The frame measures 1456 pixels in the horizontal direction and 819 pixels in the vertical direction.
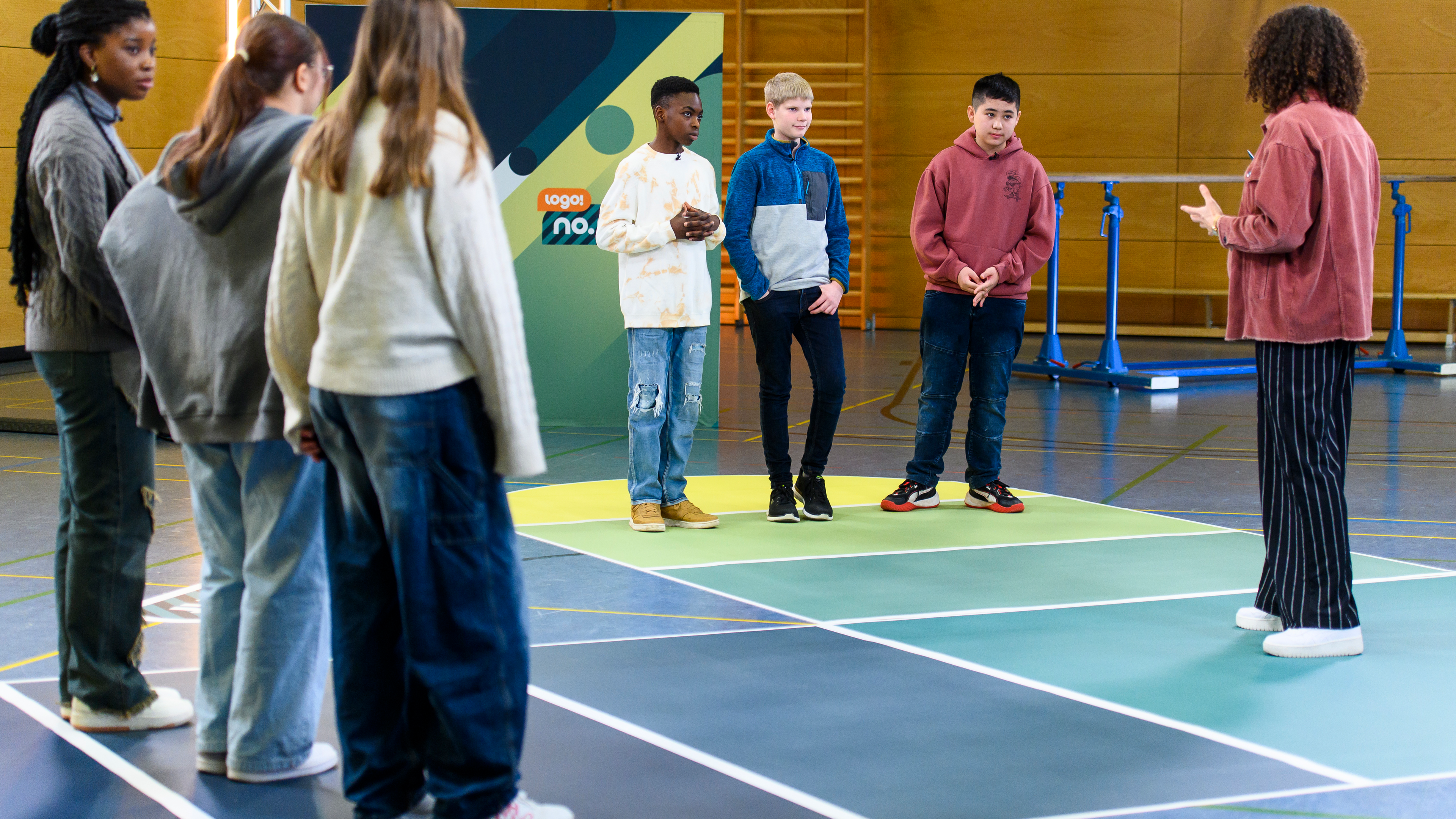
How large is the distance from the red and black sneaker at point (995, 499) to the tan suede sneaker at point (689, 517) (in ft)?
3.33

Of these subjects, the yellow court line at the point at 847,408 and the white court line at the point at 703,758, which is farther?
the yellow court line at the point at 847,408

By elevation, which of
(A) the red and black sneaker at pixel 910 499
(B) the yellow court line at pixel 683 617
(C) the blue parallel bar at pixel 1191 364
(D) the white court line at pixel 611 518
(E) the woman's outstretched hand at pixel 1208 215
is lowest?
(B) the yellow court line at pixel 683 617

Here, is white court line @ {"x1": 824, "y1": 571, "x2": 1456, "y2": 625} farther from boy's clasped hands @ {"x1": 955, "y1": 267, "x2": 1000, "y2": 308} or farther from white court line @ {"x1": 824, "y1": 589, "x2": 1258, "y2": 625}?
boy's clasped hands @ {"x1": 955, "y1": 267, "x2": 1000, "y2": 308}

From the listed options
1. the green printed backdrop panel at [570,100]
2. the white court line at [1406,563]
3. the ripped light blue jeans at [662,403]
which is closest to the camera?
the white court line at [1406,563]

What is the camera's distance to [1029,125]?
1253cm

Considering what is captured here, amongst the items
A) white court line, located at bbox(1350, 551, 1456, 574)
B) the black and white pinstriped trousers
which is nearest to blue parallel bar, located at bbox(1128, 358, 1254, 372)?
white court line, located at bbox(1350, 551, 1456, 574)

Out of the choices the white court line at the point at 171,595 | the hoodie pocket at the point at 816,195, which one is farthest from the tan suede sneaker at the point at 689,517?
the white court line at the point at 171,595

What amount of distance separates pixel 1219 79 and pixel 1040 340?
290cm

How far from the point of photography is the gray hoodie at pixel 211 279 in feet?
7.18

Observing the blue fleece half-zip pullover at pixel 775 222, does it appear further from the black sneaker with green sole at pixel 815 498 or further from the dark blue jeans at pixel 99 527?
the dark blue jeans at pixel 99 527

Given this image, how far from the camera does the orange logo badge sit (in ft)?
22.8

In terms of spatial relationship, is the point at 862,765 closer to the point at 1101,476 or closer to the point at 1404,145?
the point at 1101,476

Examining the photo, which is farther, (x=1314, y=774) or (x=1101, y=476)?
(x=1101, y=476)

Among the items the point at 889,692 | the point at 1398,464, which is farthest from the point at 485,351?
the point at 1398,464
